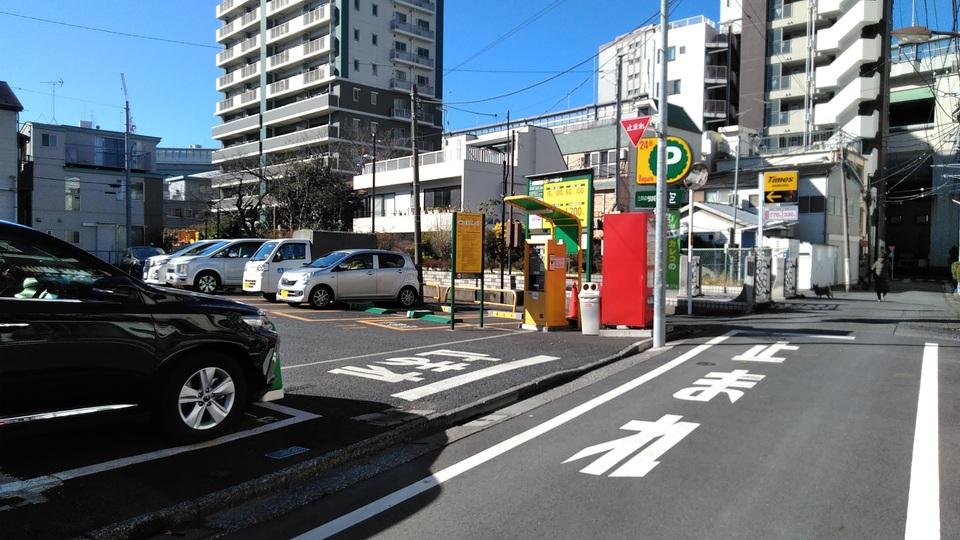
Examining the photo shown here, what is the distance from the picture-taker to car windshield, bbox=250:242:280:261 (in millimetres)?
18125

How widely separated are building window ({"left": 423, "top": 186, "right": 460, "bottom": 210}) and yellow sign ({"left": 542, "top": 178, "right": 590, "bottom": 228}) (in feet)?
60.6

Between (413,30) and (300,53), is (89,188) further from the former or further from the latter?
(413,30)

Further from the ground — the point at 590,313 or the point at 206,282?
the point at 206,282

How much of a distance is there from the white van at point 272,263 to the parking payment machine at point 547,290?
7.55 meters

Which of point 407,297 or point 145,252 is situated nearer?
point 407,297

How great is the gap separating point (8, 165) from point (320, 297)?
33404 mm

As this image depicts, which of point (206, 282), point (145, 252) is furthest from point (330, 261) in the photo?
point (145, 252)

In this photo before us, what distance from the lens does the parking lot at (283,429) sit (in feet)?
12.9

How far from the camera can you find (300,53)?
6081 cm

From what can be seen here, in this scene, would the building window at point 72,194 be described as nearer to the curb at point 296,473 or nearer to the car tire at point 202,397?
the curb at point 296,473

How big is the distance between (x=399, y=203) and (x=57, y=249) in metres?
36.1

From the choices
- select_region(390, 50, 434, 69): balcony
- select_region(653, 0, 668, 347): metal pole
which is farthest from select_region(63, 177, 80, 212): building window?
select_region(653, 0, 668, 347): metal pole

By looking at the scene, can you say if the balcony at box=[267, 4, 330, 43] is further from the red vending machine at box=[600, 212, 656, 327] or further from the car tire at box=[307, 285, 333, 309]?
the red vending machine at box=[600, 212, 656, 327]

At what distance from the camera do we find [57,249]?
4.56 metres
